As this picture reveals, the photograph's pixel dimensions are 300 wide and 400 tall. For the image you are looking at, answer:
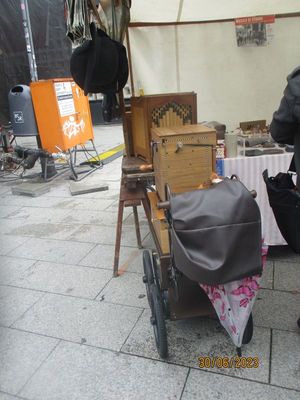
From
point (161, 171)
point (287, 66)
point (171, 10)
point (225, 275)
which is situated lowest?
point (225, 275)

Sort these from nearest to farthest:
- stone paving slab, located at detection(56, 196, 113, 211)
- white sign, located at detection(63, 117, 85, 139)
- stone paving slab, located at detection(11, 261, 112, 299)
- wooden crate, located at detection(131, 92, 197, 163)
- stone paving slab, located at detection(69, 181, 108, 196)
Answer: wooden crate, located at detection(131, 92, 197, 163), stone paving slab, located at detection(11, 261, 112, 299), stone paving slab, located at detection(56, 196, 113, 211), stone paving slab, located at detection(69, 181, 108, 196), white sign, located at detection(63, 117, 85, 139)

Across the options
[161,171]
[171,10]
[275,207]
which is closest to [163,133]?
[161,171]

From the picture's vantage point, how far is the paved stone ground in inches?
76.4

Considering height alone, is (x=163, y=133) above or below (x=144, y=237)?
above

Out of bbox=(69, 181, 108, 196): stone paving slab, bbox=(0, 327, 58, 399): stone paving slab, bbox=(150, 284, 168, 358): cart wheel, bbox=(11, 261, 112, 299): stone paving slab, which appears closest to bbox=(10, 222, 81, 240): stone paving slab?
bbox=(11, 261, 112, 299): stone paving slab

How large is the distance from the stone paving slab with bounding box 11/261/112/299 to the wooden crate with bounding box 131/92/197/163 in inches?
46.4

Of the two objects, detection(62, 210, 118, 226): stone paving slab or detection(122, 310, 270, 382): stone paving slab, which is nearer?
detection(122, 310, 270, 382): stone paving slab

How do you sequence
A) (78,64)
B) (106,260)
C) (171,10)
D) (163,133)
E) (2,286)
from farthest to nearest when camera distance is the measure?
(171,10)
(106,260)
(2,286)
(78,64)
(163,133)

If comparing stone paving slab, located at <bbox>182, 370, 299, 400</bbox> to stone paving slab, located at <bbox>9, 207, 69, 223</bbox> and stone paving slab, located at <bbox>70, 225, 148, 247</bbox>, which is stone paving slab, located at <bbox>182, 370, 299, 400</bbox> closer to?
stone paving slab, located at <bbox>70, 225, 148, 247</bbox>

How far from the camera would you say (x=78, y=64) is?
2586 millimetres

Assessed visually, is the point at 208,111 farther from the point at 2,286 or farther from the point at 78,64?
the point at 2,286

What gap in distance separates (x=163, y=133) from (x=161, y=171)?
235mm

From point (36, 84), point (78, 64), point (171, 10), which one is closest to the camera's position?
point (78, 64)
